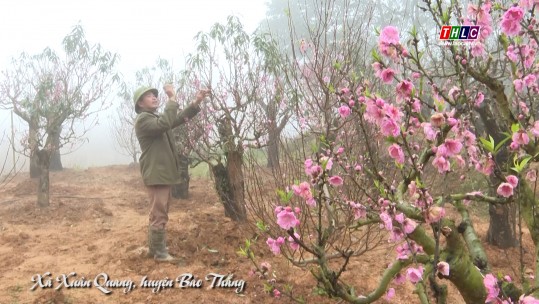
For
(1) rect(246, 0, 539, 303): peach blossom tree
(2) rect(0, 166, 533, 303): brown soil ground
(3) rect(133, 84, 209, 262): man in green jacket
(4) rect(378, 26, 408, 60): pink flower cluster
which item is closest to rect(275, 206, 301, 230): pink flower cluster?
(1) rect(246, 0, 539, 303): peach blossom tree

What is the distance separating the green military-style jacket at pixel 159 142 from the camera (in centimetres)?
395

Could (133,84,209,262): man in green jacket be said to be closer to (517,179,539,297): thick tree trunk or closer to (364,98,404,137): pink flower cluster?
(364,98,404,137): pink flower cluster

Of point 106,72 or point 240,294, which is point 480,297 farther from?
point 106,72

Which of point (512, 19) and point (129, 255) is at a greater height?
point (512, 19)

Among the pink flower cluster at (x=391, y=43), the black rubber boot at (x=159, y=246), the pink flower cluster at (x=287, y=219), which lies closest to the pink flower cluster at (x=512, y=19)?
the pink flower cluster at (x=391, y=43)

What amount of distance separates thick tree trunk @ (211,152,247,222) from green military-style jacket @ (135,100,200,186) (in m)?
1.19

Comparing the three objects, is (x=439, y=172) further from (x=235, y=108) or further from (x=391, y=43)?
(x=235, y=108)

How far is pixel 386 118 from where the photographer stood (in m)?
1.52

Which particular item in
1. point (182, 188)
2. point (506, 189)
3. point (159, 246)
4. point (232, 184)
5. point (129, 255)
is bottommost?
point (129, 255)

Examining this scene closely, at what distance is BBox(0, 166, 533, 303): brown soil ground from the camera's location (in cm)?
350

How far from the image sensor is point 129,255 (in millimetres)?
4473

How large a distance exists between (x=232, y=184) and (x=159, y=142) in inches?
62.4

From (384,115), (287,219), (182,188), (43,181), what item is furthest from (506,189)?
(43,181)

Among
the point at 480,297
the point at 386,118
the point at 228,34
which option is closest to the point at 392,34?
the point at 386,118
